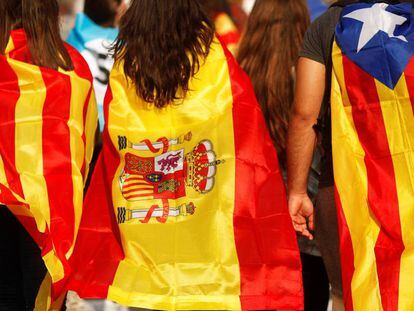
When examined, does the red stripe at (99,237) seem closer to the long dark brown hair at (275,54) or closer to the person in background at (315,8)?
the long dark brown hair at (275,54)

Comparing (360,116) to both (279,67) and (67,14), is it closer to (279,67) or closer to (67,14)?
(279,67)

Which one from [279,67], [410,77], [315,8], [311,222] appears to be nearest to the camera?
[410,77]

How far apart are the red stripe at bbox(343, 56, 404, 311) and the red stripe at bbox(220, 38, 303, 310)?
41cm

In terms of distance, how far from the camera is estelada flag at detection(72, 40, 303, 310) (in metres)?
4.64

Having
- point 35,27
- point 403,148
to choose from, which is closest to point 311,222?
point 403,148

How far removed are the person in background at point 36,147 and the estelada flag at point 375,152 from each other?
114cm

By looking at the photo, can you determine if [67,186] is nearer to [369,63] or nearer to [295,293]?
[295,293]

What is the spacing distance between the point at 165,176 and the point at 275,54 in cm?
117

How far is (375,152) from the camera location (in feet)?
14.9

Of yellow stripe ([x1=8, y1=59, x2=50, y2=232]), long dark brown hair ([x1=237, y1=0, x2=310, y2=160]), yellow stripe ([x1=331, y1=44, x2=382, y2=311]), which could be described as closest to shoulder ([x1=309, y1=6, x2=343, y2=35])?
yellow stripe ([x1=331, y1=44, x2=382, y2=311])

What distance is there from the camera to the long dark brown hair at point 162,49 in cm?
477

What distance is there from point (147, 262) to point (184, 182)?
37 centimetres

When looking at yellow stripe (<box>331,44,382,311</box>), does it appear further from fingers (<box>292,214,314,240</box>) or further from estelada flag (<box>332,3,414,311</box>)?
fingers (<box>292,214,314,240</box>)

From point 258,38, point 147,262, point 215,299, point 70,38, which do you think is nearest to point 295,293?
point 215,299
